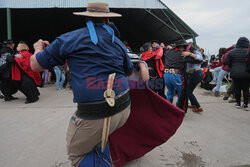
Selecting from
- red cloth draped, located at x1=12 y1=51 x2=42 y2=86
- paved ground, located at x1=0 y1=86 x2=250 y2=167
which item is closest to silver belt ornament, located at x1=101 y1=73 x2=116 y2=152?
paved ground, located at x1=0 y1=86 x2=250 y2=167

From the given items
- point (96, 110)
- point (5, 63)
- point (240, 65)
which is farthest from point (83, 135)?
point (5, 63)

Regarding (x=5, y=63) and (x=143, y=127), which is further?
(x=5, y=63)

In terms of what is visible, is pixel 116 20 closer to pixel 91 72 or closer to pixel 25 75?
pixel 25 75

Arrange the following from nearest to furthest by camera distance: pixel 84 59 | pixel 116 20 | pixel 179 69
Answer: pixel 84 59
pixel 179 69
pixel 116 20

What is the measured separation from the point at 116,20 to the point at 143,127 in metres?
14.0

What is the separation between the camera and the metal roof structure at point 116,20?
7.98 m

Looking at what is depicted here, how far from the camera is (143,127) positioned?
80.9 inches

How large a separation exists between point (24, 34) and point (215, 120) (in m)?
19.5

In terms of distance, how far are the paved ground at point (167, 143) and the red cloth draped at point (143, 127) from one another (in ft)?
0.77

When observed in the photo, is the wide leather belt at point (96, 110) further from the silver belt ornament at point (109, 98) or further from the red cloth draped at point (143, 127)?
the red cloth draped at point (143, 127)

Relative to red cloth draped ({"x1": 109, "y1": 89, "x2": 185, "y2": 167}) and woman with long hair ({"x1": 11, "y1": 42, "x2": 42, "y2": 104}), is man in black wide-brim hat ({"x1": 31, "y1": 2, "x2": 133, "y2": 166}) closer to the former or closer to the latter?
red cloth draped ({"x1": 109, "y1": 89, "x2": 185, "y2": 167})

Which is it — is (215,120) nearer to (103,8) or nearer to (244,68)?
(244,68)

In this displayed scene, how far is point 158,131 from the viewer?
6.55 ft

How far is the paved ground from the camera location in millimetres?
2174
